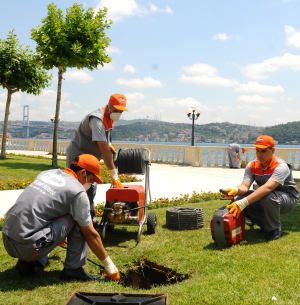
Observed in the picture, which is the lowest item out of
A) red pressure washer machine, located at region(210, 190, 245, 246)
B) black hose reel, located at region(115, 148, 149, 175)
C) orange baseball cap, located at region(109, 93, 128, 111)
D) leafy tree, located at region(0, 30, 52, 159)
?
red pressure washer machine, located at region(210, 190, 245, 246)

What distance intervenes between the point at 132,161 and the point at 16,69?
38.1 ft

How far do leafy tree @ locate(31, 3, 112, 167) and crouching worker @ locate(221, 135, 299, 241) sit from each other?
863cm

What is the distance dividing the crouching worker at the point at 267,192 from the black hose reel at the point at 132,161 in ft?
4.07

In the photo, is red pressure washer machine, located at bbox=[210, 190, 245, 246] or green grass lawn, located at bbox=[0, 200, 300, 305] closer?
green grass lawn, located at bbox=[0, 200, 300, 305]

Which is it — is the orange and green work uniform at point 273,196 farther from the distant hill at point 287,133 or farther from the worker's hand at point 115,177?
the distant hill at point 287,133

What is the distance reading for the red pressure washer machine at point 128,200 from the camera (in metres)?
4.12

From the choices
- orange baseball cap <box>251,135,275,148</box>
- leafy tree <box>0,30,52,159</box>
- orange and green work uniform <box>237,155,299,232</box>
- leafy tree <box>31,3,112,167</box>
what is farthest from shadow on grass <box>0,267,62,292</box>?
leafy tree <box>0,30,52,159</box>

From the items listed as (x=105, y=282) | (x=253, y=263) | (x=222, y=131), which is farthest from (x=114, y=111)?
(x=222, y=131)

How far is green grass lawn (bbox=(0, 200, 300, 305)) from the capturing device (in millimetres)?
2664

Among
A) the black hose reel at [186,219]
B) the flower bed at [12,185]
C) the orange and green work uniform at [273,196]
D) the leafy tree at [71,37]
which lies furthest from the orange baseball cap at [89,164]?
the leafy tree at [71,37]

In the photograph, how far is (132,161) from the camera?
4.50 meters

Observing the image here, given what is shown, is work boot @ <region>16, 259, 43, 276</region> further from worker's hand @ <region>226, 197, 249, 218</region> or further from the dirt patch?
worker's hand @ <region>226, 197, 249, 218</region>

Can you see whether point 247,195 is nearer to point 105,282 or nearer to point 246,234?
point 246,234

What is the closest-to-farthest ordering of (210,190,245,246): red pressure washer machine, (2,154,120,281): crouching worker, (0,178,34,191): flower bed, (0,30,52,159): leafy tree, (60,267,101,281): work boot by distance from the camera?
(2,154,120,281): crouching worker < (60,267,101,281): work boot < (210,190,245,246): red pressure washer machine < (0,178,34,191): flower bed < (0,30,52,159): leafy tree
